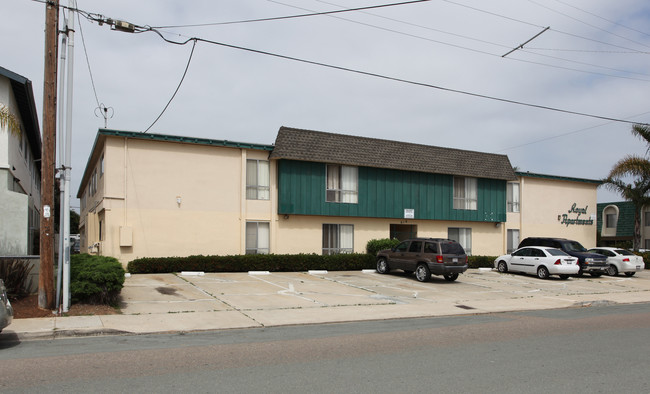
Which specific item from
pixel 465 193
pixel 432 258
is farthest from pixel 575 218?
pixel 432 258

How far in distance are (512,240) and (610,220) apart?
23016 millimetres

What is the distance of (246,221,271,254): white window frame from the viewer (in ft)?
77.9

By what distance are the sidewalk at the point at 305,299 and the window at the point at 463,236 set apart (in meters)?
5.16

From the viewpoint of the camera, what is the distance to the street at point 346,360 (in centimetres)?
654

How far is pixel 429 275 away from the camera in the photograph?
2070 centimetres

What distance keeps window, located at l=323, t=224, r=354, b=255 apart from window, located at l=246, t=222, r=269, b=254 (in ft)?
10.2

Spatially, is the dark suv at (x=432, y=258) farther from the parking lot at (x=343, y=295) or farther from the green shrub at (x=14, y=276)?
the green shrub at (x=14, y=276)

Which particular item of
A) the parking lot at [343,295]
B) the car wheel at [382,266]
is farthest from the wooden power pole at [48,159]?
the car wheel at [382,266]

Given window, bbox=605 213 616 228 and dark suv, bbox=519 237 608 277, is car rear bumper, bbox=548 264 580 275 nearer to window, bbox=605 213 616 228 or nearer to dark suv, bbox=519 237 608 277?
dark suv, bbox=519 237 608 277

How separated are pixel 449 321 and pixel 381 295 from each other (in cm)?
473

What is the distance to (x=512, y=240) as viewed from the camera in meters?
32.0

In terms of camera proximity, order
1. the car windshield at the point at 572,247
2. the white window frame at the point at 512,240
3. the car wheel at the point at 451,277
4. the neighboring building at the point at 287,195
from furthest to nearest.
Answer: the white window frame at the point at 512,240
the car windshield at the point at 572,247
the car wheel at the point at 451,277
the neighboring building at the point at 287,195

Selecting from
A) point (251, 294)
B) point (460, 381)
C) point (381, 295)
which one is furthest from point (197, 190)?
point (460, 381)

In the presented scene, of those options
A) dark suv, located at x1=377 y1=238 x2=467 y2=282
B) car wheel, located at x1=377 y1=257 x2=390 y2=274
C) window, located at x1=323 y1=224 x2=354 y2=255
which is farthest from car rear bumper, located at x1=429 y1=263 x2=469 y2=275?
window, located at x1=323 y1=224 x2=354 y2=255
